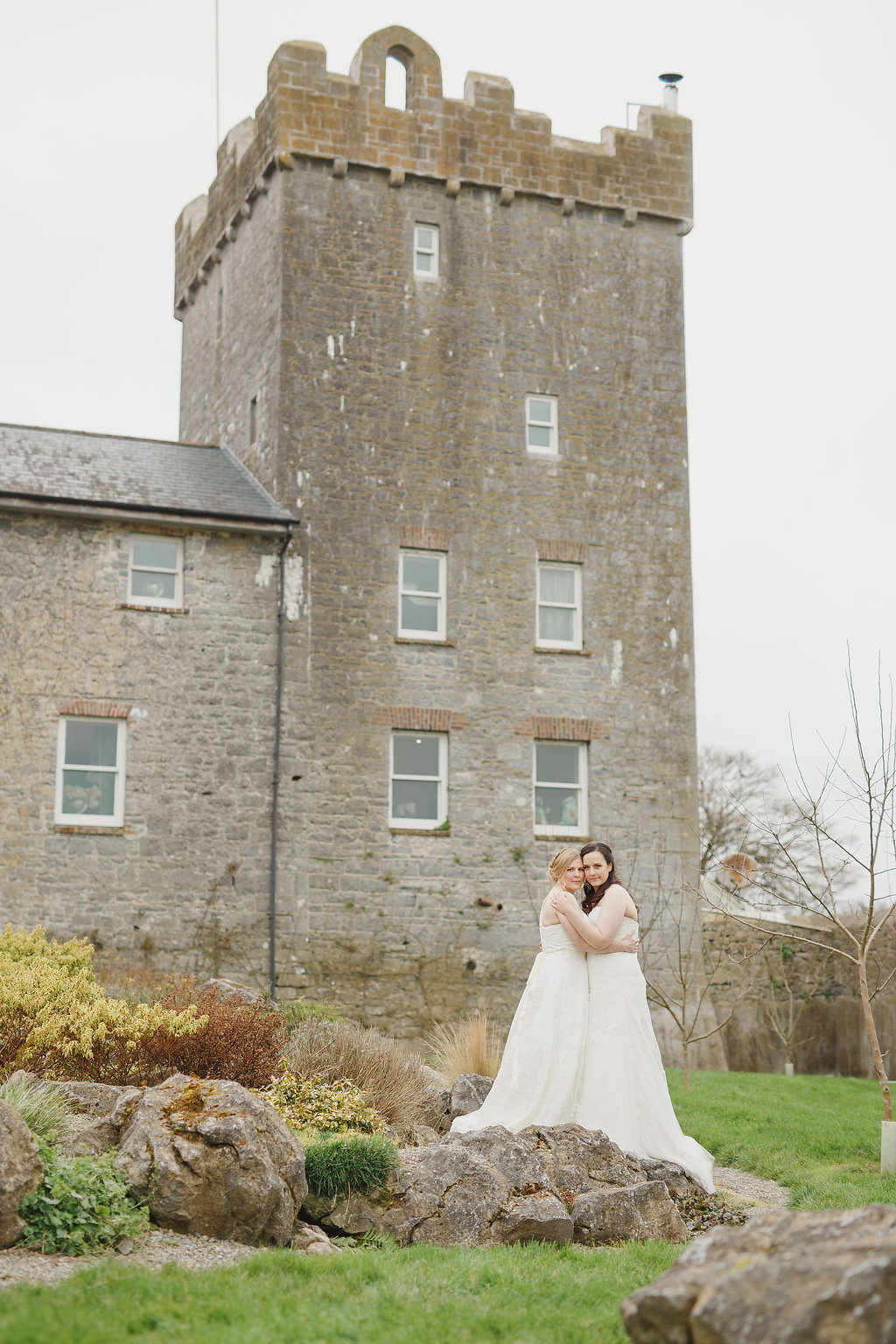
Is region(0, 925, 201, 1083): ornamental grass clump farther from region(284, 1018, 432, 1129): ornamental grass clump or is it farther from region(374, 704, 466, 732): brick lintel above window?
region(374, 704, 466, 732): brick lintel above window

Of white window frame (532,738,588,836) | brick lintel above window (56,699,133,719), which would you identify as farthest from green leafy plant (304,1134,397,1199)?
white window frame (532,738,588,836)

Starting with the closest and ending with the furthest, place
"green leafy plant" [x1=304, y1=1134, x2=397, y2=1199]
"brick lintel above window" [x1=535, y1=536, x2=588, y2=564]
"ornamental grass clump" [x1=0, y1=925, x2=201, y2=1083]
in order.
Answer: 1. "green leafy plant" [x1=304, y1=1134, x2=397, y2=1199]
2. "ornamental grass clump" [x1=0, y1=925, x2=201, y2=1083]
3. "brick lintel above window" [x1=535, y1=536, x2=588, y2=564]

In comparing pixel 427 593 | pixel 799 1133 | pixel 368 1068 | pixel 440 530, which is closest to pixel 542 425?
pixel 440 530

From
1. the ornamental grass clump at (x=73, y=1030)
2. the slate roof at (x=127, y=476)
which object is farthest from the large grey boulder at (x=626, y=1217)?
the slate roof at (x=127, y=476)

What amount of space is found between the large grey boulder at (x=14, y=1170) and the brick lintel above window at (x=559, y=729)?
14.9 metres

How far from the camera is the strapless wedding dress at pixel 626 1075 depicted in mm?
9883

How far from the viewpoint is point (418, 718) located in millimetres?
21109

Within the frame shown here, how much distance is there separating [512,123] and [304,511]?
25.3 ft

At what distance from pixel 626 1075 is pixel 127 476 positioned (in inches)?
561

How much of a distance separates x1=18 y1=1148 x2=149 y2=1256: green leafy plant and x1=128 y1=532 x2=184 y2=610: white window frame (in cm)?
1344

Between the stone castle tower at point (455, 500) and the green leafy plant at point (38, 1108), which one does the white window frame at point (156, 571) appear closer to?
the stone castle tower at point (455, 500)

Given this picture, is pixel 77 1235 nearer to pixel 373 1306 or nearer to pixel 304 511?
pixel 373 1306

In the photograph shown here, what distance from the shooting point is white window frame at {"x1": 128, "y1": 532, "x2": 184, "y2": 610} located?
20.4 metres

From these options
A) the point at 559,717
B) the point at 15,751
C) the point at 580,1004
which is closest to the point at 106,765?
the point at 15,751
